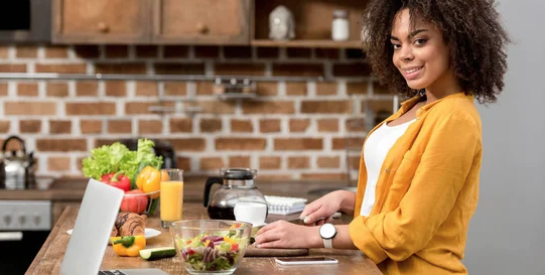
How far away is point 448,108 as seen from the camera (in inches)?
81.7

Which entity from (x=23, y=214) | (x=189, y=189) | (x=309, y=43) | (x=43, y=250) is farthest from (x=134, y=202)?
(x=309, y=43)

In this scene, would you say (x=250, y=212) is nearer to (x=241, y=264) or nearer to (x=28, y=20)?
(x=241, y=264)

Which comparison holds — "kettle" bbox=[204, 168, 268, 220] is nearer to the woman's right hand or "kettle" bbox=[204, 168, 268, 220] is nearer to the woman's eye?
the woman's right hand

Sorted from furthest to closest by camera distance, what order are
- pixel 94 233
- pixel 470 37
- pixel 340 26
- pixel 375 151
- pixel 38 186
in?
pixel 340 26, pixel 38 186, pixel 375 151, pixel 470 37, pixel 94 233

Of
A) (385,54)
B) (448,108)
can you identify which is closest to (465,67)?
(448,108)

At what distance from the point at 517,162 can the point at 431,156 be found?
1.30 meters

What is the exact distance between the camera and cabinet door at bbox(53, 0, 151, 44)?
13.1 feet

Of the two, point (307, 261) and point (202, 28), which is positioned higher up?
point (202, 28)

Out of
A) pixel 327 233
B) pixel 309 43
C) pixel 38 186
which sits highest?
pixel 309 43

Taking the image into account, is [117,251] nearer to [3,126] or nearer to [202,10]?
[202,10]

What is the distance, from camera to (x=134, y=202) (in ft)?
8.61

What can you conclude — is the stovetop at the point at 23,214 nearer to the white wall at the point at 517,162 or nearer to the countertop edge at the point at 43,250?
the countertop edge at the point at 43,250

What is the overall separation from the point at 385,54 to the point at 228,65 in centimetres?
195

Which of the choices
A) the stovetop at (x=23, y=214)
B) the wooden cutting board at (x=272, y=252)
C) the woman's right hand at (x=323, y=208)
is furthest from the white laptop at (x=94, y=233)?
the stovetop at (x=23, y=214)
